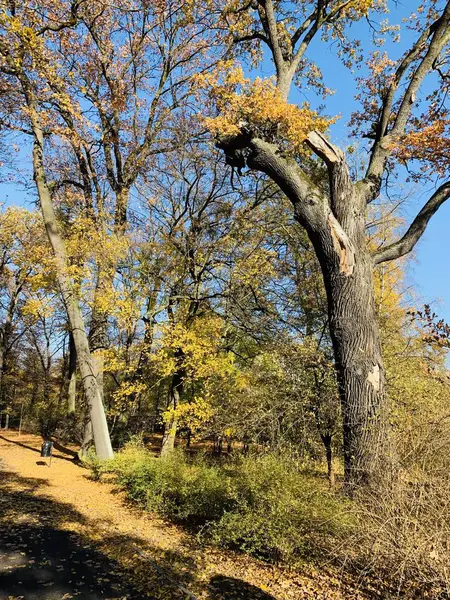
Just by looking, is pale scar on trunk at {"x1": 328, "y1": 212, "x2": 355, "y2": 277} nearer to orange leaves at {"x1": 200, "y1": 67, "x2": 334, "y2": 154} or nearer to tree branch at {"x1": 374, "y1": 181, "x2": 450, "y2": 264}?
tree branch at {"x1": 374, "y1": 181, "x2": 450, "y2": 264}

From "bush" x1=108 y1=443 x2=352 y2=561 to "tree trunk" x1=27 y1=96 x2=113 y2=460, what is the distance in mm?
5661

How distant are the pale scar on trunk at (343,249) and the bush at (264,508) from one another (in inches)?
117

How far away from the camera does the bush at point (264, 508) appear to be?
5121mm

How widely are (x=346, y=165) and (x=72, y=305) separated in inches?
398

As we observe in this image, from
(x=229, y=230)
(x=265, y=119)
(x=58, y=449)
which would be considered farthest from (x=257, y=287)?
→ (x=58, y=449)

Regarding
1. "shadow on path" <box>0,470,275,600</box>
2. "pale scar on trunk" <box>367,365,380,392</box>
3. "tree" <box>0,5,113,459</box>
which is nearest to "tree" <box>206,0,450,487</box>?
"pale scar on trunk" <box>367,365,380,392</box>

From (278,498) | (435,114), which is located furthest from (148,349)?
(435,114)

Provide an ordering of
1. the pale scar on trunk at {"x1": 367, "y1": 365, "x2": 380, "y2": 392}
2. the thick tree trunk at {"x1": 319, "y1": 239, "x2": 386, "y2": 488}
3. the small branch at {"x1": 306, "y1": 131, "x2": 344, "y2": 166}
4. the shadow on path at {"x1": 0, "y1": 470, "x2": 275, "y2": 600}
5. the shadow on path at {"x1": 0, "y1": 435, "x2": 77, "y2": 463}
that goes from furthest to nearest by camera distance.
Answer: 1. the shadow on path at {"x1": 0, "y1": 435, "x2": 77, "y2": 463}
2. the small branch at {"x1": 306, "y1": 131, "x2": 344, "y2": 166}
3. the pale scar on trunk at {"x1": 367, "y1": 365, "x2": 380, "y2": 392}
4. the thick tree trunk at {"x1": 319, "y1": 239, "x2": 386, "y2": 488}
5. the shadow on path at {"x1": 0, "y1": 470, "x2": 275, "y2": 600}

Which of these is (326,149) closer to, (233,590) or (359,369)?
(359,369)

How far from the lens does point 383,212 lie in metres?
17.2

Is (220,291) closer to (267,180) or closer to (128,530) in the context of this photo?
(267,180)

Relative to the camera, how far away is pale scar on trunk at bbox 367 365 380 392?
5.30 m

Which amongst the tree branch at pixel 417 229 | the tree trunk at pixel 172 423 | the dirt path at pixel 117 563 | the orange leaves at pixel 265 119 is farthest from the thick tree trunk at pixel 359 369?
the tree trunk at pixel 172 423

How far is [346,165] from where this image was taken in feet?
20.6
